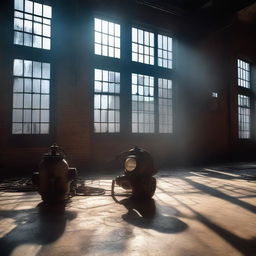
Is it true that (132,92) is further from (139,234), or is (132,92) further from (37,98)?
(139,234)

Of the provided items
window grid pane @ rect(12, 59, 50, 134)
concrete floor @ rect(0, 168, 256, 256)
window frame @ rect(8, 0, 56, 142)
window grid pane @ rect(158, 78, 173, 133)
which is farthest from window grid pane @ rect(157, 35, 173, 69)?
concrete floor @ rect(0, 168, 256, 256)

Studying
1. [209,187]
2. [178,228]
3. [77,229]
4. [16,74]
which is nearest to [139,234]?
[178,228]

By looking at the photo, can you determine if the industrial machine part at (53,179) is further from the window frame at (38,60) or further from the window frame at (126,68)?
the window frame at (126,68)

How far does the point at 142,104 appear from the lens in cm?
1001

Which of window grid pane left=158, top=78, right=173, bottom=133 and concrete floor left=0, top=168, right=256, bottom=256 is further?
window grid pane left=158, top=78, right=173, bottom=133

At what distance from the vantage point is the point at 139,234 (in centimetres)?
250

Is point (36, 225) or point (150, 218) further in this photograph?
point (150, 218)

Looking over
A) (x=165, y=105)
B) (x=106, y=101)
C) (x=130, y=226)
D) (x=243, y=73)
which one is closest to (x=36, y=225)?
(x=130, y=226)

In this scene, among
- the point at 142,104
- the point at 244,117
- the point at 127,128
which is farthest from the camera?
the point at 244,117

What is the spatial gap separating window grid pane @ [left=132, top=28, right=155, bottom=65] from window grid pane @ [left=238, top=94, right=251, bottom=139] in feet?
20.0

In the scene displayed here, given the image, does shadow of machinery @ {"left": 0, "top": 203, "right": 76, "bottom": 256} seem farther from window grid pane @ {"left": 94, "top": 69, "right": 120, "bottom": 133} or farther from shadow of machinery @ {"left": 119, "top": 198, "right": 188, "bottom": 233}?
window grid pane @ {"left": 94, "top": 69, "right": 120, "bottom": 133}

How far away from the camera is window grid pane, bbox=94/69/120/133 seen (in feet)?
29.7

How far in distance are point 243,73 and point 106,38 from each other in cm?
851

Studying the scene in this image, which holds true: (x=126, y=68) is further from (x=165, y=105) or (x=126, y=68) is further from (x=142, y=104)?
(x=165, y=105)
